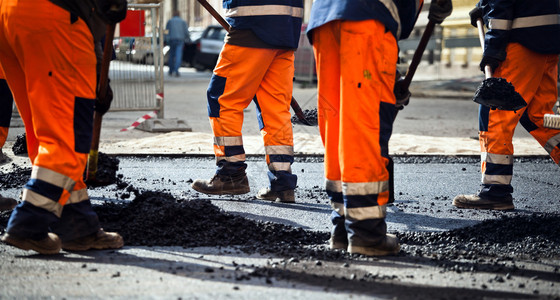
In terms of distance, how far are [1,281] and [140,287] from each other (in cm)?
63

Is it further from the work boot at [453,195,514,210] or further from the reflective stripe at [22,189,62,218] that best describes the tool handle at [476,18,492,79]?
the reflective stripe at [22,189,62,218]

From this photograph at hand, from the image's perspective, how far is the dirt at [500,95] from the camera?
16.0 ft

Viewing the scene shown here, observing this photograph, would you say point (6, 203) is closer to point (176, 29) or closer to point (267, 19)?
point (267, 19)

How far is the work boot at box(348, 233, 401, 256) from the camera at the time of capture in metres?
3.91

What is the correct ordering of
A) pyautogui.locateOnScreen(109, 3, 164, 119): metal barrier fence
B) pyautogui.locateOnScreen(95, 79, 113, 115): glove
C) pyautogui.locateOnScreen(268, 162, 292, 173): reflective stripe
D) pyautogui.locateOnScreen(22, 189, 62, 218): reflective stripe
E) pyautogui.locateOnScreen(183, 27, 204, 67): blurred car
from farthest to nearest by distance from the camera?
1. pyautogui.locateOnScreen(183, 27, 204, 67): blurred car
2. pyautogui.locateOnScreen(109, 3, 164, 119): metal barrier fence
3. pyautogui.locateOnScreen(268, 162, 292, 173): reflective stripe
4. pyautogui.locateOnScreen(95, 79, 113, 115): glove
5. pyautogui.locateOnScreen(22, 189, 62, 218): reflective stripe

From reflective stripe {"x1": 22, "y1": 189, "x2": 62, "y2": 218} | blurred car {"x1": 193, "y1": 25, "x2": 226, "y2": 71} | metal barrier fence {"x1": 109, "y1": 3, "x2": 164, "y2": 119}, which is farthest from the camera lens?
blurred car {"x1": 193, "y1": 25, "x2": 226, "y2": 71}

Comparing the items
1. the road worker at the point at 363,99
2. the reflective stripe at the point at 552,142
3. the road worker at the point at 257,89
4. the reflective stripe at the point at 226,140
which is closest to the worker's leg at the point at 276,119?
the road worker at the point at 257,89

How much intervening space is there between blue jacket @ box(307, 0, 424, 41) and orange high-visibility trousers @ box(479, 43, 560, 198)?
54.4 inches

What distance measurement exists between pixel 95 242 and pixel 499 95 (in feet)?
8.67

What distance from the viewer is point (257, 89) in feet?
18.5

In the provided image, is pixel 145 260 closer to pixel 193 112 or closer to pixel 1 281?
pixel 1 281

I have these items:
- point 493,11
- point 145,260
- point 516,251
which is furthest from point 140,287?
point 493,11

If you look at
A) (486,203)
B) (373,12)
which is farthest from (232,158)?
(373,12)

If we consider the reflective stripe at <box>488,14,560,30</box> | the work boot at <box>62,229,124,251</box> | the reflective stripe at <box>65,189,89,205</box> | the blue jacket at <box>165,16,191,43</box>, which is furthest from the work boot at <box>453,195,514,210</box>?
the blue jacket at <box>165,16,191,43</box>
